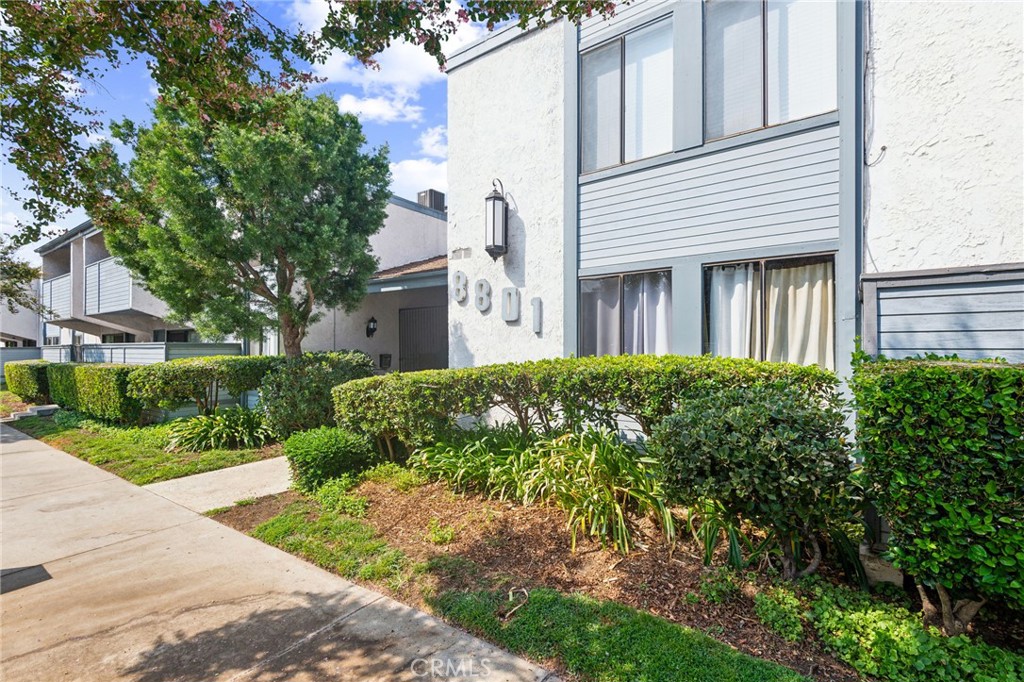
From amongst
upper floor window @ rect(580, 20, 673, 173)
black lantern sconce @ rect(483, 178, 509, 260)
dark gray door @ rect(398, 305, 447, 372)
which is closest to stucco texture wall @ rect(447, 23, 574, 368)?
black lantern sconce @ rect(483, 178, 509, 260)

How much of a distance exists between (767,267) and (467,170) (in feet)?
16.5

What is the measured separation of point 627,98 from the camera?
6.92 m

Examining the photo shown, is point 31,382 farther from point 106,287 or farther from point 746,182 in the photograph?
point 746,182

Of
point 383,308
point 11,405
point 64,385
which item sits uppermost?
point 383,308

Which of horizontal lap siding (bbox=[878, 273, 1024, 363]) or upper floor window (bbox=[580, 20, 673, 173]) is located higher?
upper floor window (bbox=[580, 20, 673, 173])

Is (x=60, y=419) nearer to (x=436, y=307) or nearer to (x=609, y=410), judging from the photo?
(x=436, y=307)

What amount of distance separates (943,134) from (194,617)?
24.3 feet

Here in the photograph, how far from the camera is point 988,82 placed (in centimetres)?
458

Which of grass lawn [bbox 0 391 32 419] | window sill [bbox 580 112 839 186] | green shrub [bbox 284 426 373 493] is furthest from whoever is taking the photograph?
grass lawn [bbox 0 391 32 419]

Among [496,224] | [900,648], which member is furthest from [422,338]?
[900,648]

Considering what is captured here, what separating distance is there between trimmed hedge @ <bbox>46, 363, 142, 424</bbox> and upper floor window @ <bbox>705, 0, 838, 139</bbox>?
11.0 meters

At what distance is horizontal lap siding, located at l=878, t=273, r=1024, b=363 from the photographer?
387cm

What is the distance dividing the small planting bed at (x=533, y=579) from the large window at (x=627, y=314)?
2.85 m

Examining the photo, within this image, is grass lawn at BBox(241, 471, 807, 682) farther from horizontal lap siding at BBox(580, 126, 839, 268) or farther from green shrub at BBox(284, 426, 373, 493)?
horizontal lap siding at BBox(580, 126, 839, 268)
